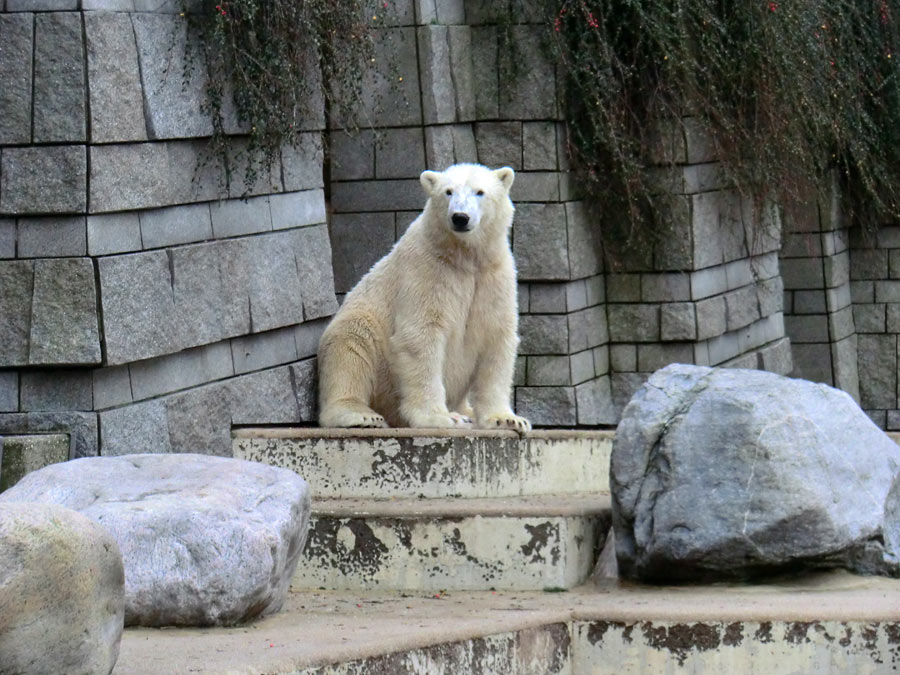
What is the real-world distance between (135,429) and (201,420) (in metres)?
0.43

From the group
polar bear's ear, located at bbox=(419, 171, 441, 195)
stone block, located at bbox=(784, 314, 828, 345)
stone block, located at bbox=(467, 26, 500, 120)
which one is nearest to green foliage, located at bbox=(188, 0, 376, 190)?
polar bear's ear, located at bbox=(419, 171, 441, 195)

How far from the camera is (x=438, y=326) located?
6.04 meters

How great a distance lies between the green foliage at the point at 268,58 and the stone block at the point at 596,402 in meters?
2.27

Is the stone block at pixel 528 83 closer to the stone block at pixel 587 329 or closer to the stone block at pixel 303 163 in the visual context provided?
the stone block at pixel 587 329

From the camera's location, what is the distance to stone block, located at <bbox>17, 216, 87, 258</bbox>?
4996mm

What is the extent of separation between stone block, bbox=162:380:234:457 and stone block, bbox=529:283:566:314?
2261 millimetres

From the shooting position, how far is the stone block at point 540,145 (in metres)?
7.49

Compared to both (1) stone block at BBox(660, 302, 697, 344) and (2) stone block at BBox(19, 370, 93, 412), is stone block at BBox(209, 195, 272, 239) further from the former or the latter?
(1) stone block at BBox(660, 302, 697, 344)

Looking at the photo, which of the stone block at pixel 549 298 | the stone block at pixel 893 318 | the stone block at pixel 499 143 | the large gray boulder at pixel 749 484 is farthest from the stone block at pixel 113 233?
the stone block at pixel 893 318

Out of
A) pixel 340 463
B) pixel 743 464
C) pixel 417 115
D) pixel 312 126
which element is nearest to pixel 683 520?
pixel 743 464

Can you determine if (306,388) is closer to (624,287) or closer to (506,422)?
(506,422)

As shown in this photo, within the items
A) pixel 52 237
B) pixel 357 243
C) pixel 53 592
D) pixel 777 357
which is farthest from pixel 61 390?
pixel 777 357

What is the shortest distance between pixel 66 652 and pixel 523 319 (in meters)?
4.85

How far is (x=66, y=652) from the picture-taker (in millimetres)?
3000
